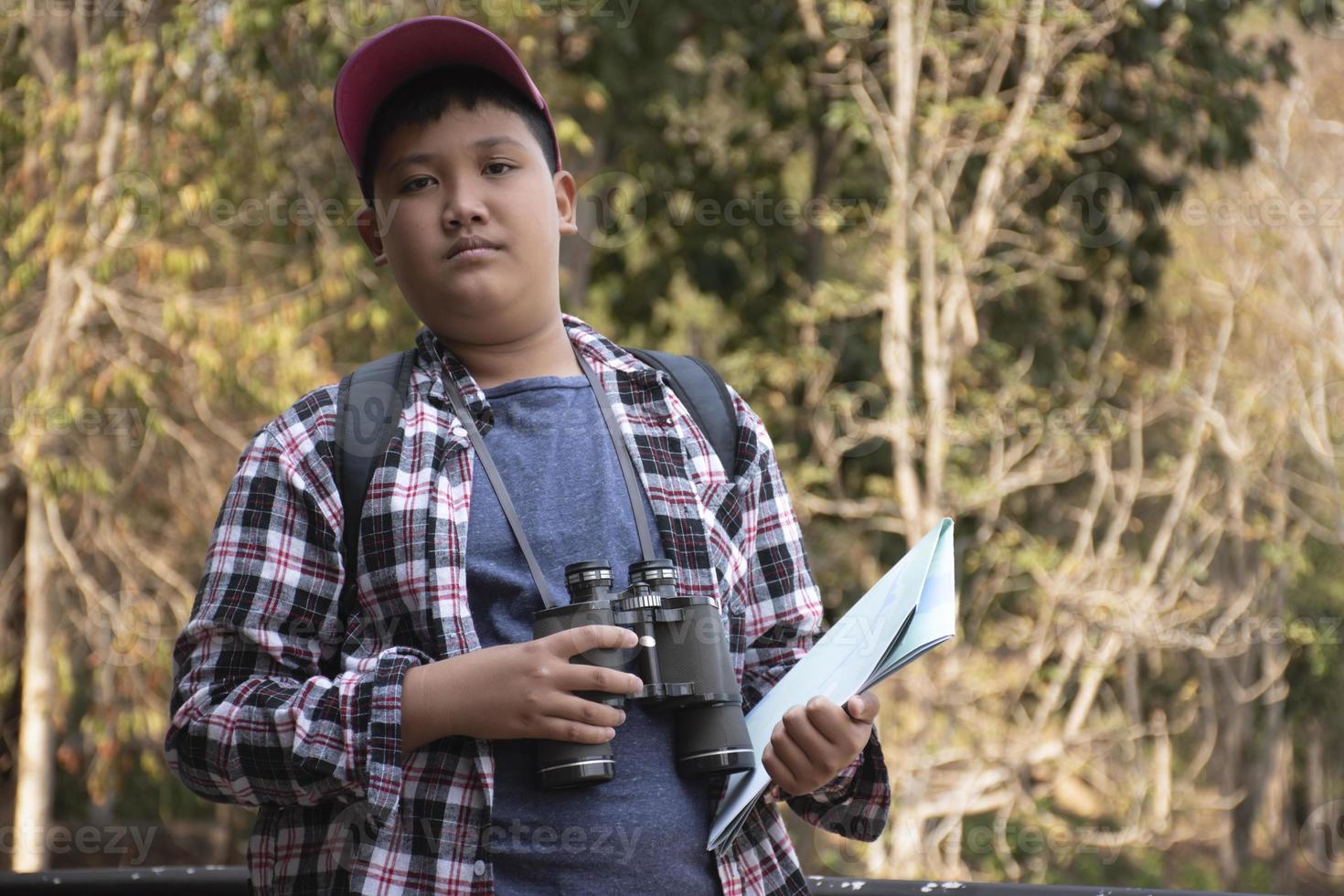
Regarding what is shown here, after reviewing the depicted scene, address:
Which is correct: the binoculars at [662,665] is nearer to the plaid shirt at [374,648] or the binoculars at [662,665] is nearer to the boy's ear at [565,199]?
the plaid shirt at [374,648]

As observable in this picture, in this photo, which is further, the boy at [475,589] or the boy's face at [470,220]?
the boy's face at [470,220]

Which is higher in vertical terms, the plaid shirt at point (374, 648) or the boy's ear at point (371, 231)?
the boy's ear at point (371, 231)

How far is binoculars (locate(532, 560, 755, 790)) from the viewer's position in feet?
4.04

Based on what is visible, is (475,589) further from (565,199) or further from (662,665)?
(565,199)

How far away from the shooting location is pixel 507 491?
1379 millimetres

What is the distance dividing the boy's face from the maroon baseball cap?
1.9 inches

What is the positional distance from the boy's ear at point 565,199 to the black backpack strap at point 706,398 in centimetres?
16

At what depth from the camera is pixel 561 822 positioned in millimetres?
1273

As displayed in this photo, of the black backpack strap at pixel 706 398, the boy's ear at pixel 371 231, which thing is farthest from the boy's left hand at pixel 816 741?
the boy's ear at pixel 371 231

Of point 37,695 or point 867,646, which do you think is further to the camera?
point 37,695

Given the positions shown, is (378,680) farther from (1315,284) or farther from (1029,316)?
(1315,284)

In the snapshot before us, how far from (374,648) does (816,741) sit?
0.42 metres

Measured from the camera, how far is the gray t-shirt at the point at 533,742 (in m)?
1.27

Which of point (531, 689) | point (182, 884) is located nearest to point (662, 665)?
point (531, 689)
